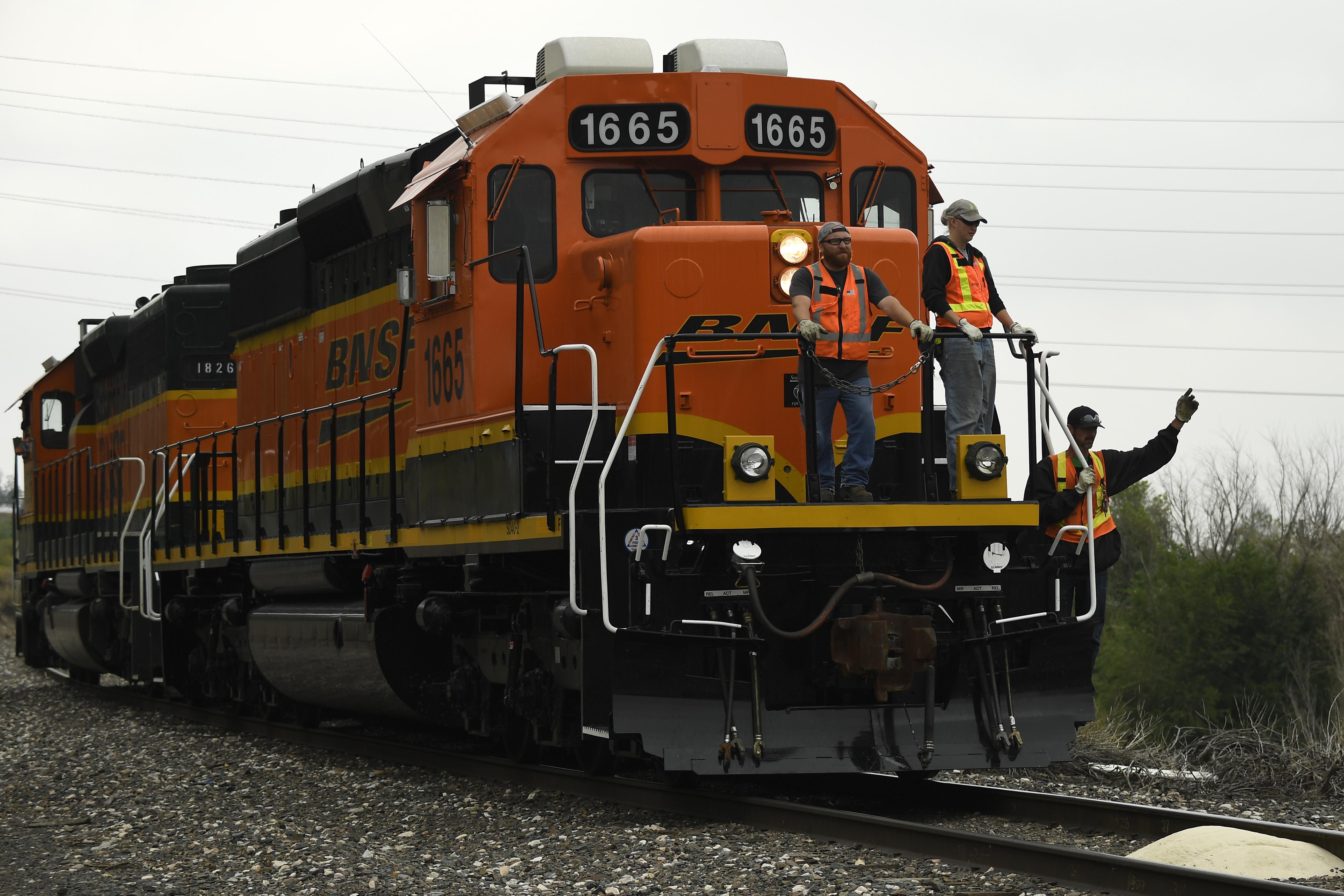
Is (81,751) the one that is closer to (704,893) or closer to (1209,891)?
(704,893)

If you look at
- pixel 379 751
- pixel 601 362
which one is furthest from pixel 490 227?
pixel 379 751

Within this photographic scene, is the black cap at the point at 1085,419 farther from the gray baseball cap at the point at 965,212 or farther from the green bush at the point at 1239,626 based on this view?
the green bush at the point at 1239,626

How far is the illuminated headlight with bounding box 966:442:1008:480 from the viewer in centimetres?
736

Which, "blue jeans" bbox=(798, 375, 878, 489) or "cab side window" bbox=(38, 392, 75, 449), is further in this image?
"cab side window" bbox=(38, 392, 75, 449)

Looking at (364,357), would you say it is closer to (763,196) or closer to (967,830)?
(763,196)

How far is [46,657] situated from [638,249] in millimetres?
15967

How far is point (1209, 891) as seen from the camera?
5160 mm

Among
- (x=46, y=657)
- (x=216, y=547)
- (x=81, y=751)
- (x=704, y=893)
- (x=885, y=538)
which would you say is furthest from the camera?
(x=46, y=657)

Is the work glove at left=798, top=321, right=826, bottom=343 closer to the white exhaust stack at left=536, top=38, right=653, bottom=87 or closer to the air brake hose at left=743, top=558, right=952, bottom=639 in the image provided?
the air brake hose at left=743, top=558, right=952, bottom=639

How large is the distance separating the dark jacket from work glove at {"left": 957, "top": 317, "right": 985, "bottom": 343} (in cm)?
81

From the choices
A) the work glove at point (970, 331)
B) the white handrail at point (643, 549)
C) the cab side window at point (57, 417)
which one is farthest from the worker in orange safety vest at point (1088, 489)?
the cab side window at point (57, 417)

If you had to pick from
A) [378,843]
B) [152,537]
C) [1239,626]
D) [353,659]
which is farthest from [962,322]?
[1239,626]

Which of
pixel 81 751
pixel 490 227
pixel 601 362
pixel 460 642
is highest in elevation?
pixel 490 227

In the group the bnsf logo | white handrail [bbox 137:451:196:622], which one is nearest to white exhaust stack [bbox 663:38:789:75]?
the bnsf logo
